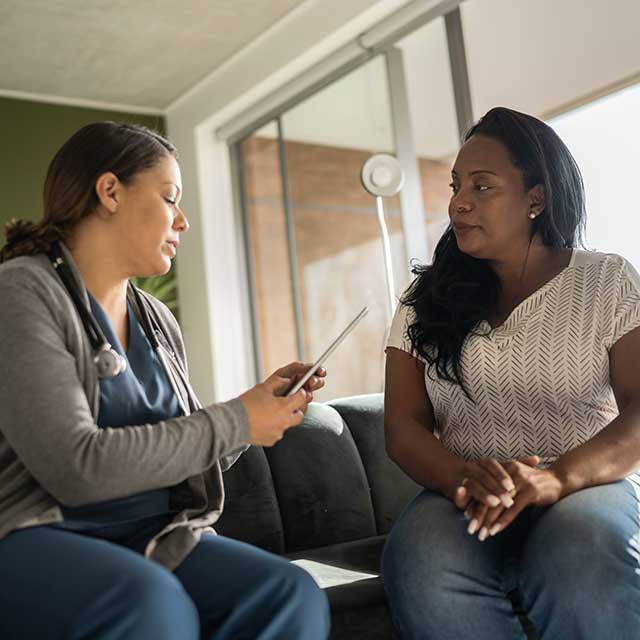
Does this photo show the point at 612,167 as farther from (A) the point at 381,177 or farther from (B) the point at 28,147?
(B) the point at 28,147

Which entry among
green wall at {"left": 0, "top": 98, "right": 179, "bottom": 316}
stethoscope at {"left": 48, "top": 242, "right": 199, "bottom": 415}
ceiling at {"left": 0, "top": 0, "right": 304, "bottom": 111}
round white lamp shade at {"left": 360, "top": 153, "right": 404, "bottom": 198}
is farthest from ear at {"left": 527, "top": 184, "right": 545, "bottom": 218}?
green wall at {"left": 0, "top": 98, "right": 179, "bottom": 316}

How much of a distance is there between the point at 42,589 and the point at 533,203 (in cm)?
132

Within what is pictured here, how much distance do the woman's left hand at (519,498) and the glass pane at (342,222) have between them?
121 inches

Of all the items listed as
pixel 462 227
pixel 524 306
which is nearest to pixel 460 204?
pixel 462 227

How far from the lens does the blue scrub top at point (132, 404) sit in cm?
135

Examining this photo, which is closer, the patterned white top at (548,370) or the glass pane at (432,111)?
the patterned white top at (548,370)

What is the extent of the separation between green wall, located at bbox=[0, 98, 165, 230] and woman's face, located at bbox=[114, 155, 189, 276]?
4319mm

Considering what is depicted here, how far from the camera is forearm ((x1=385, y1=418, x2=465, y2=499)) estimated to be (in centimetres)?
159

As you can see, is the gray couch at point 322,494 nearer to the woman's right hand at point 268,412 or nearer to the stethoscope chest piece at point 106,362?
the woman's right hand at point 268,412

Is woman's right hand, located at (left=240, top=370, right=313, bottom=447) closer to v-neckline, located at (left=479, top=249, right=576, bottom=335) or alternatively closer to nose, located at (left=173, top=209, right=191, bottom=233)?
nose, located at (left=173, top=209, right=191, bottom=233)

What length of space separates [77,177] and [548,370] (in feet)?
3.18

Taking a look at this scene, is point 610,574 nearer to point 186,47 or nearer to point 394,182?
point 394,182

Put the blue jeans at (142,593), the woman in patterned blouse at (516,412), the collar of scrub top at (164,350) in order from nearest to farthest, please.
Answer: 1. the blue jeans at (142,593)
2. the woman in patterned blouse at (516,412)
3. the collar of scrub top at (164,350)

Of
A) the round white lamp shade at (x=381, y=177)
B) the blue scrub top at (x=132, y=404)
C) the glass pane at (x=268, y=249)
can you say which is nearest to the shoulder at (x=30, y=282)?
the blue scrub top at (x=132, y=404)
